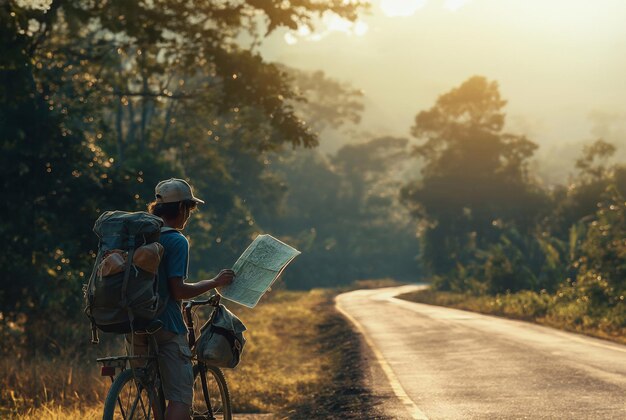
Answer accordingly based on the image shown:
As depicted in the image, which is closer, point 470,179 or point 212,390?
point 212,390

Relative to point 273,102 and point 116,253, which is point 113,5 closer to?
point 273,102

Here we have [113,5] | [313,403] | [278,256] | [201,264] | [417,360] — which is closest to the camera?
[278,256]

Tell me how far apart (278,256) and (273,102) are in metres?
12.7

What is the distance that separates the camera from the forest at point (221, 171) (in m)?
16.7

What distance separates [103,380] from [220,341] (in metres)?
5.54

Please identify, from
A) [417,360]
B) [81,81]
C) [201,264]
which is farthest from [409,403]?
[201,264]

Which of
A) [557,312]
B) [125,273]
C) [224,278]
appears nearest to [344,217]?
[557,312]

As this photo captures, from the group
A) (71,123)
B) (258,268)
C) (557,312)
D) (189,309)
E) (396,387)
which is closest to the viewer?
(258,268)

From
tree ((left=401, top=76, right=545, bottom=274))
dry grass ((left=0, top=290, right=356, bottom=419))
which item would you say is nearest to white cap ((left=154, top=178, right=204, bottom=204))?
dry grass ((left=0, top=290, right=356, bottom=419))

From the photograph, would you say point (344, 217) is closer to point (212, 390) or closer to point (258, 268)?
point (212, 390)

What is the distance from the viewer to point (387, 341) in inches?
800

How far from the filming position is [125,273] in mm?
5512

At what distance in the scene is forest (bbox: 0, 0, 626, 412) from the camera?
16.7 meters

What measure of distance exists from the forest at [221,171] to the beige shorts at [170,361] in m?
9.30
